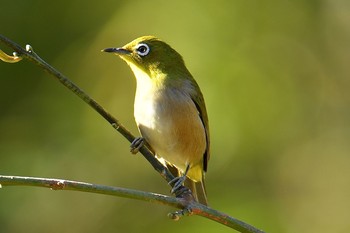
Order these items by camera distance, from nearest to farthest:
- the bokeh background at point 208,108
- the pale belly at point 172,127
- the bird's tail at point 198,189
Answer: the pale belly at point 172,127, the bird's tail at point 198,189, the bokeh background at point 208,108

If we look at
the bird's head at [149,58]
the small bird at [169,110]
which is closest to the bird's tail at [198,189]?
the small bird at [169,110]

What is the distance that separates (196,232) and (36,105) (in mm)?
2723

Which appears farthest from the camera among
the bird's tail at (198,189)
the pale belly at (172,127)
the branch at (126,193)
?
the bird's tail at (198,189)

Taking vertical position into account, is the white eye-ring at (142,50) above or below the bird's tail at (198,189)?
above

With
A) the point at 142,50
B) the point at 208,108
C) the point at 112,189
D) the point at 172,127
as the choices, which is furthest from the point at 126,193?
the point at 208,108

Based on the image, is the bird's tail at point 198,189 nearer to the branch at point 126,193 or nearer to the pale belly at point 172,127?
the pale belly at point 172,127

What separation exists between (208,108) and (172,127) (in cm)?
284

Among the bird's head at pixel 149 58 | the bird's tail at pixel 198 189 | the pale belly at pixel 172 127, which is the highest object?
the bird's head at pixel 149 58

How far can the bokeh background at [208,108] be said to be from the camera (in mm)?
8766

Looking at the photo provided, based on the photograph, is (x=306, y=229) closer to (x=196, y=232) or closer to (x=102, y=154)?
(x=196, y=232)

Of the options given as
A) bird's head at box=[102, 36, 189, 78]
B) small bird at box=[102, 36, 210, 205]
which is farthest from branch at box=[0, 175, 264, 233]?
bird's head at box=[102, 36, 189, 78]

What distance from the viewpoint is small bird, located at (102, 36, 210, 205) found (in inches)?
233

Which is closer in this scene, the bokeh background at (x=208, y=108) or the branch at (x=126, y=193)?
the branch at (x=126, y=193)

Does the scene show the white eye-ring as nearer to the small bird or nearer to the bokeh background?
the small bird
